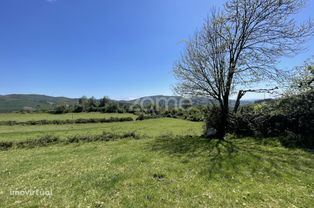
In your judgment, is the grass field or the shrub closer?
the grass field

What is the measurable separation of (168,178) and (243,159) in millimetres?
4042

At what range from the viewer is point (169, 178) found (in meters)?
7.54

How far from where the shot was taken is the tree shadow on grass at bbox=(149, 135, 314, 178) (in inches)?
314

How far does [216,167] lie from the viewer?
8594 millimetres

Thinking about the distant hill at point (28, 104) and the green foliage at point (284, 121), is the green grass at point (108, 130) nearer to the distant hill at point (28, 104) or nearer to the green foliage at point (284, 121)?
the green foliage at point (284, 121)

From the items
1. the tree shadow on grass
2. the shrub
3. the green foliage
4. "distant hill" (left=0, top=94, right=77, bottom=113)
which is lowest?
the shrub

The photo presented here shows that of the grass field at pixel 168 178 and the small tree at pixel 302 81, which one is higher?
the small tree at pixel 302 81

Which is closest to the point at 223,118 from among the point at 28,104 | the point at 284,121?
the point at 284,121

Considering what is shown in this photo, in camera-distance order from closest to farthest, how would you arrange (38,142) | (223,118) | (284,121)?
(284,121), (38,142), (223,118)

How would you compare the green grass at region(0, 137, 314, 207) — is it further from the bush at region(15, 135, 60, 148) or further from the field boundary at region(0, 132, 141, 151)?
the field boundary at region(0, 132, 141, 151)

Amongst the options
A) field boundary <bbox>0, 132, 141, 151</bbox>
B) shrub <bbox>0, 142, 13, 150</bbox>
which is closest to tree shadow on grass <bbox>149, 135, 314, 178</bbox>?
field boundary <bbox>0, 132, 141, 151</bbox>

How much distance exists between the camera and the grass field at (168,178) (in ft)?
19.4

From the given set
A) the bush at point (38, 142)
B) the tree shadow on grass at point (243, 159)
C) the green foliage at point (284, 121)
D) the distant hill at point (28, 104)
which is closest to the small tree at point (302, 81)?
the green foliage at point (284, 121)

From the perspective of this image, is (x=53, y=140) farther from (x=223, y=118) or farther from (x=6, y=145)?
(x=223, y=118)
